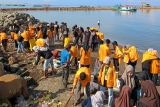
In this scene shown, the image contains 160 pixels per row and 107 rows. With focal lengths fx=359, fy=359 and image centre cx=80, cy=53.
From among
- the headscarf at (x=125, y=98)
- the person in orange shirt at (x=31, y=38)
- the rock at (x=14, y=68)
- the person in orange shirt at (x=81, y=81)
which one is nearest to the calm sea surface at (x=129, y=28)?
the person in orange shirt at (x=31, y=38)

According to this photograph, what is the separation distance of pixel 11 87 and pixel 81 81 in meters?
3.25

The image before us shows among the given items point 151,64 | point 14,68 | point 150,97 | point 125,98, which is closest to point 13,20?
point 14,68

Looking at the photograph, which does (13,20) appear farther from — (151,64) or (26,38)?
(151,64)

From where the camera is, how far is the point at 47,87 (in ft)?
50.9

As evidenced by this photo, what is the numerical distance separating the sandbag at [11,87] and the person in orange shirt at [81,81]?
2.70 m

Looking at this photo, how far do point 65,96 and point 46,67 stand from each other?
2.74 metres

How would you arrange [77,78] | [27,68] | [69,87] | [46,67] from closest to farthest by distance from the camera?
[77,78]
[69,87]
[46,67]
[27,68]

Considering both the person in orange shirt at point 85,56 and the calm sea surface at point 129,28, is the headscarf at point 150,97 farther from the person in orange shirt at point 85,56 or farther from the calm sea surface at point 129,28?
the calm sea surface at point 129,28

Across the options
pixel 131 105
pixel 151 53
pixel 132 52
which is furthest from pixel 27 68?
pixel 131 105

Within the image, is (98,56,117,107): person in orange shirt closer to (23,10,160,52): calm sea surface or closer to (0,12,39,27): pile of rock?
(23,10,160,52): calm sea surface

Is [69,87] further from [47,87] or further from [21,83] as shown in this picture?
[21,83]

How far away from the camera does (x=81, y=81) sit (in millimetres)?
12047

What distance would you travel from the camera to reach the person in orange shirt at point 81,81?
11.7m

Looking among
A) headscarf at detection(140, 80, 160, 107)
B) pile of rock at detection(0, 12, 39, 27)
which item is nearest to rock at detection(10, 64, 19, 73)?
headscarf at detection(140, 80, 160, 107)
